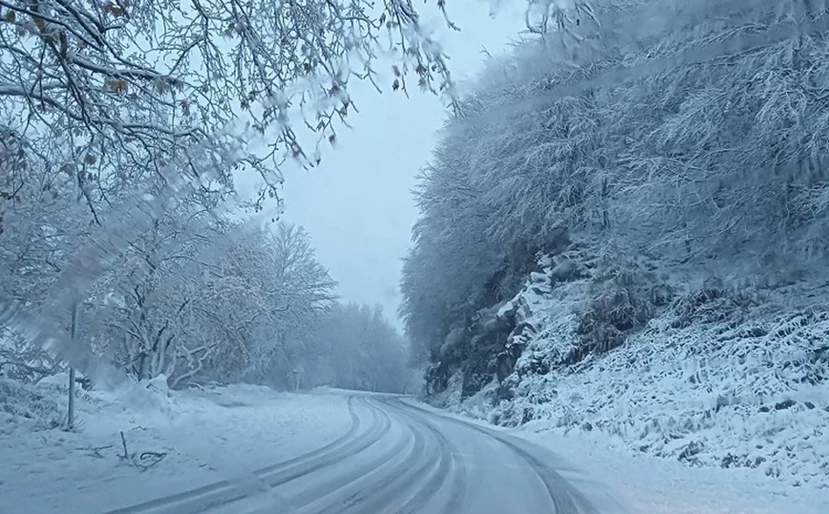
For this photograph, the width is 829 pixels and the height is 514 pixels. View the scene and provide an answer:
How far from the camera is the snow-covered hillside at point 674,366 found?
12.0m

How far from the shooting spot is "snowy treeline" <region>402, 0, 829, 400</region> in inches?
601

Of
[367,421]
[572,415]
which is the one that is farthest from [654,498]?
[367,421]

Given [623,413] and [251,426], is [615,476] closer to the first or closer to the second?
[623,413]

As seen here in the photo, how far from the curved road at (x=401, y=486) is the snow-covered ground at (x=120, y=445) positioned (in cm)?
54

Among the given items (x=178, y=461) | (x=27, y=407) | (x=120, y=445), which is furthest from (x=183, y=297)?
(x=178, y=461)

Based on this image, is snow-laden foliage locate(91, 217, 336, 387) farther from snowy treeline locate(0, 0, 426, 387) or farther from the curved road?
the curved road

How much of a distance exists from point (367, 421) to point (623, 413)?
7.80 meters

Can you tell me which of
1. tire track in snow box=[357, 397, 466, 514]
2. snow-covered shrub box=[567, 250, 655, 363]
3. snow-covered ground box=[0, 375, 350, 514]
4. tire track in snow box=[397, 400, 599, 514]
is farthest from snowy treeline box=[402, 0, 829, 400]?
snow-covered ground box=[0, 375, 350, 514]

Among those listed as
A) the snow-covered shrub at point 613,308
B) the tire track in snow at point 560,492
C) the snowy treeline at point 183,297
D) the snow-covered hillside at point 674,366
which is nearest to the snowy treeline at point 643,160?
the snow-covered shrub at point 613,308

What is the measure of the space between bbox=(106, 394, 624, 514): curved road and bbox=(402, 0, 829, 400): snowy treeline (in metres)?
4.23

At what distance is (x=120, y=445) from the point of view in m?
10.6

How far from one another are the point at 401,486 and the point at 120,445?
4264 millimetres

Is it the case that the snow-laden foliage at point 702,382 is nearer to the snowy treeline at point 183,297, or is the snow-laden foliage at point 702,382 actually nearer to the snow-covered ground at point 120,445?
the snow-covered ground at point 120,445

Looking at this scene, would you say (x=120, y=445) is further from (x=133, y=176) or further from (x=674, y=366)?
(x=674, y=366)
